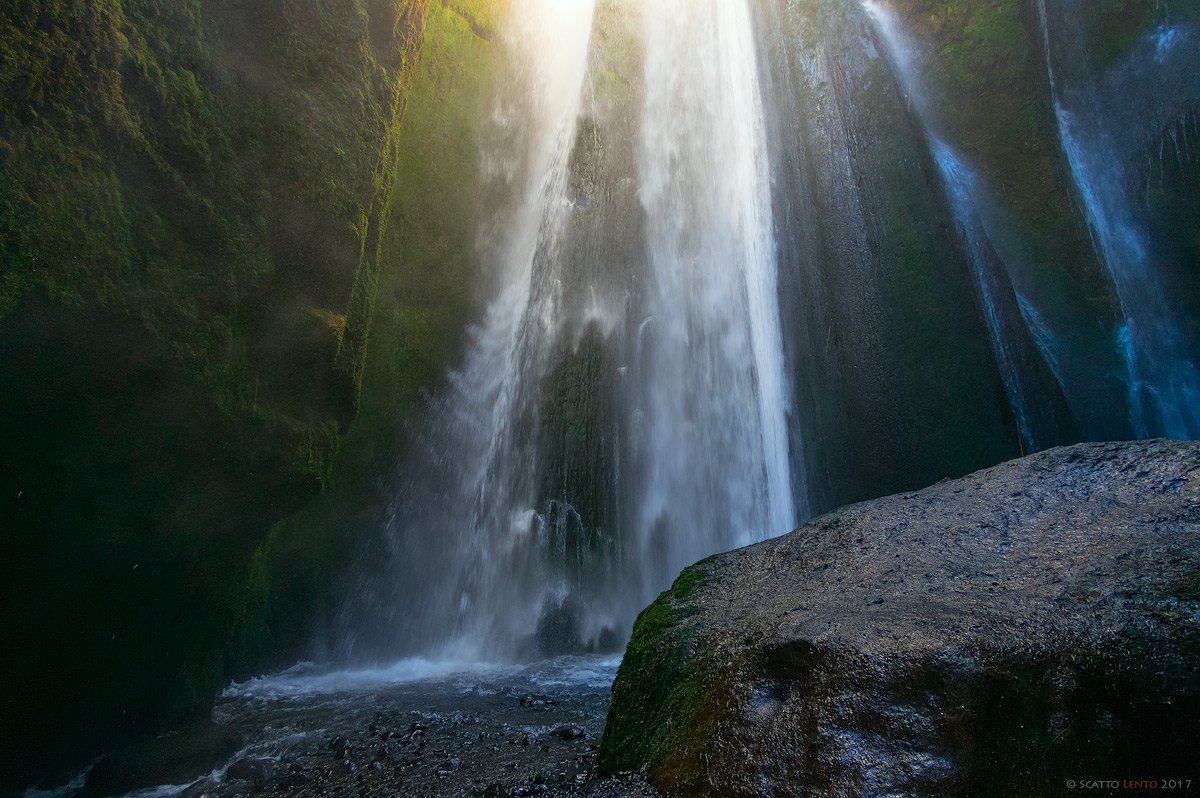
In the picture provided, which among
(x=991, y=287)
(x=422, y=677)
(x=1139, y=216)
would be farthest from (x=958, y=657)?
(x=1139, y=216)

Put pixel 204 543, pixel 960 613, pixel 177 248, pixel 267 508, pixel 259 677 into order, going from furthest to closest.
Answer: pixel 259 677 → pixel 267 508 → pixel 204 543 → pixel 177 248 → pixel 960 613

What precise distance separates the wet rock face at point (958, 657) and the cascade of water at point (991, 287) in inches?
243

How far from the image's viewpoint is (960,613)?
2496 mm

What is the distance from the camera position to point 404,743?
15.8 ft

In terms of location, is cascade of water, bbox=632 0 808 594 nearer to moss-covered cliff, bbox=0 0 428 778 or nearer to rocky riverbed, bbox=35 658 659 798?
rocky riverbed, bbox=35 658 659 798

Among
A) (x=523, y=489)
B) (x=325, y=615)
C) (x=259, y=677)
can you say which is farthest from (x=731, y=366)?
(x=259, y=677)

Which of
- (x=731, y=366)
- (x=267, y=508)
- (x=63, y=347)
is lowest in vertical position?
(x=267, y=508)

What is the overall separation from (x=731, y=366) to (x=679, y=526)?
3227 millimetres

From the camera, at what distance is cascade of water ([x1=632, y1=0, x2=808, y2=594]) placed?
11562 mm

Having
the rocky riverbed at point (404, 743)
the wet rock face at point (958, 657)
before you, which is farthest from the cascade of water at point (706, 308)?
the wet rock face at point (958, 657)

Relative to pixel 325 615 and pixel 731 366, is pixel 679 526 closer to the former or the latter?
pixel 731 366

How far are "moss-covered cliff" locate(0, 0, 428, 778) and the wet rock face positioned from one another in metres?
4.15

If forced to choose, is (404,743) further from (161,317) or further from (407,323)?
(407,323)

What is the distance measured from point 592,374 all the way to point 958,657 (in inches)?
427
